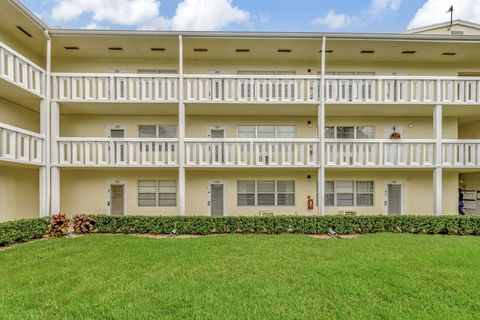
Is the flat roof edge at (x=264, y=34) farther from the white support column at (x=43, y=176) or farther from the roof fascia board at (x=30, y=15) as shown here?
the white support column at (x=43, y=176)

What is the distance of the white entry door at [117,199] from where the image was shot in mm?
12109

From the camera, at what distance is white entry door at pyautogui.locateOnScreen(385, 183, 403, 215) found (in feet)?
40.7

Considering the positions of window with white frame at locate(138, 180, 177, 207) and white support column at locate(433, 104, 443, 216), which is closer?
white support column at locate(433, 104, 443, 216)

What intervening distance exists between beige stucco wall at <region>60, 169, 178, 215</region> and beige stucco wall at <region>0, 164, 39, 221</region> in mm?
1027

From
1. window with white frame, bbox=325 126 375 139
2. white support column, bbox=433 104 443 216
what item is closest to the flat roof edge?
white support column, bbox=433 104 443 216

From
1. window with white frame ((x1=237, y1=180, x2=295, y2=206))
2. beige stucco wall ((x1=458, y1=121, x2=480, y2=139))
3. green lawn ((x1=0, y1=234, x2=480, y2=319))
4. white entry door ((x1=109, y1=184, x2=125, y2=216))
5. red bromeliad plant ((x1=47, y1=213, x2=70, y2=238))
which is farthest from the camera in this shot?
beige stucco wall ((x1=458, y1=121, x2=480, y2=139))

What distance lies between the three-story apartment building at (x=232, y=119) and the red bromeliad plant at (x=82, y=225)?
1.70 m

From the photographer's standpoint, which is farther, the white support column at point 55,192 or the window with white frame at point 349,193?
the window with white frame at point 349,193

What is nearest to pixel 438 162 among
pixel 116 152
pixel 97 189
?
pixel 116 152

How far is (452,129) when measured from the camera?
40.9 feet

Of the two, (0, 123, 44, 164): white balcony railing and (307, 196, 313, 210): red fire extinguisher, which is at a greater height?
(0, 123, 44, 164): white balcony railing

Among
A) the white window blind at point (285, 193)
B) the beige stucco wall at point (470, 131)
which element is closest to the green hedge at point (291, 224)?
the white window blind at point (285, 193)

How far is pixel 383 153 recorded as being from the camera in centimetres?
1070

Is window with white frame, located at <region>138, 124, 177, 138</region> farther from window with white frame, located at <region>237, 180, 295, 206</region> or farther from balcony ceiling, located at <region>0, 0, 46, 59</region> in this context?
balcony ceiling, located at <region>0, 0, 46, 59</region>
